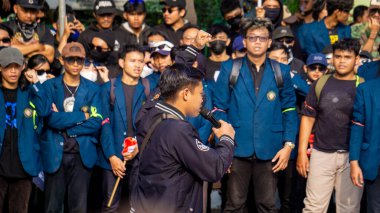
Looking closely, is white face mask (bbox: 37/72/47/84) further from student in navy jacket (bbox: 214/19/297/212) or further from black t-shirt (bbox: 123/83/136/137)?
student in navy jacket (bbox: 214/19/297/212)

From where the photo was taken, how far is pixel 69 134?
784 cm

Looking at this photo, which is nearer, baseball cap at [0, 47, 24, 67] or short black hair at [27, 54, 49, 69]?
baseball cap at [0, 47, 24, 67]

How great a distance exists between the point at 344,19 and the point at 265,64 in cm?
326

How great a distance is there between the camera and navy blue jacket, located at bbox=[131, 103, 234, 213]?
4.88m

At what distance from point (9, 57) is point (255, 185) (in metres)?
3.00

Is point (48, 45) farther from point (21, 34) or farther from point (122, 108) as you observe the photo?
point (122, 108)

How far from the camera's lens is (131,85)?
26.8 feet

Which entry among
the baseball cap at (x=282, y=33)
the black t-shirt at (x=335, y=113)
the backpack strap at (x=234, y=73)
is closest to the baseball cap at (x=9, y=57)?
the backpack strap at (x=234, y=73)

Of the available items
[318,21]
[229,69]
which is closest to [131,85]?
[229,69]

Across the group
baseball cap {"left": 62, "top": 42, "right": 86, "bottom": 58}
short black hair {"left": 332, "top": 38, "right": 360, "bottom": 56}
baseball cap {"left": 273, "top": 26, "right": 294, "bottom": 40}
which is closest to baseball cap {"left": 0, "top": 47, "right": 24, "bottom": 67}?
baseball cap {"left": 62, "top": 42, "right": 86, "bottom": 58}

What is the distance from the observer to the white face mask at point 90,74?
29.2 ft

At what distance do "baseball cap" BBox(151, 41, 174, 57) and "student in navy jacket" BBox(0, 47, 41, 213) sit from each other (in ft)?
5.73

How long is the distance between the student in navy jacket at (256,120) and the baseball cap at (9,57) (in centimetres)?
217

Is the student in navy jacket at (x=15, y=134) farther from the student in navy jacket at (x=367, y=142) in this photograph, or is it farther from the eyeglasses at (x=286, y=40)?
the eyeglasses at (x=286, y=40)
